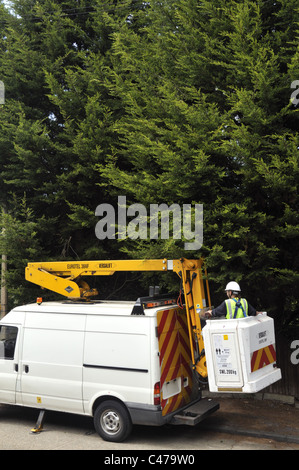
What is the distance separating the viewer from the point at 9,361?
8.16 m

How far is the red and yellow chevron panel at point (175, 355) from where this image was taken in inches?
275

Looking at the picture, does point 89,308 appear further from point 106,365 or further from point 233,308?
point 233,308

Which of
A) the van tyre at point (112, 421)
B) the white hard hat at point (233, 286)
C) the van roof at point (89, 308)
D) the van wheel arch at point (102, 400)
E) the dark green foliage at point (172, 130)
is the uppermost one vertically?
A: the dark green foliage at point (172, 130)

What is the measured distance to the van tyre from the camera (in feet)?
22.7

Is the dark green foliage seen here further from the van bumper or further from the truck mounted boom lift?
the van bumper

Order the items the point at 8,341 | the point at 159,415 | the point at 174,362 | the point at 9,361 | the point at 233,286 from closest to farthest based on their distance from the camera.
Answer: the point at 159,415 → the point at 233,286 → the point at 174,362 → the point at 9,361 → the point at 8,341

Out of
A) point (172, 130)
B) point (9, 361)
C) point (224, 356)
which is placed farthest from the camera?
point (9, 361)

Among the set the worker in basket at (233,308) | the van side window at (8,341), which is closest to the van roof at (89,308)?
the van side window at (8,341)

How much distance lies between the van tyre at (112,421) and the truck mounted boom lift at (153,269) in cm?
137

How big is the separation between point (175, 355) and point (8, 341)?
10.3 feet

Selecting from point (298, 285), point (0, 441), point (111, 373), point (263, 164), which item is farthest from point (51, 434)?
point (263, 164)

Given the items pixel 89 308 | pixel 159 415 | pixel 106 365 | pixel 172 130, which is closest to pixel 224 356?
pixel 159 415

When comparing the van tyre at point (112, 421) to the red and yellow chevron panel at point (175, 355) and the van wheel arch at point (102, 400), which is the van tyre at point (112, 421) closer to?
the van wheel arch at point (102, 400)

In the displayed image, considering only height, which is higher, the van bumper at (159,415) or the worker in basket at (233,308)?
the worker in basket at (233,308)
